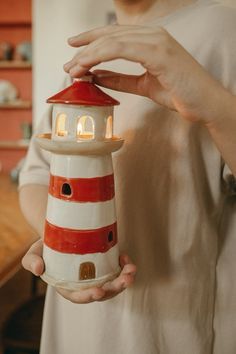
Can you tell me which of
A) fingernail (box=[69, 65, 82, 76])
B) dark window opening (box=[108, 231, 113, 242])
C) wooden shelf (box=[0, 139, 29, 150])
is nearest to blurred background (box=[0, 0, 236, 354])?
wooden shelf (box=[0, 139, 29, 150])

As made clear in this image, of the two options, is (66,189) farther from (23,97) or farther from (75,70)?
(23,97)

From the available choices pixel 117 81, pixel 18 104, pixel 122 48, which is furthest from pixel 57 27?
pixel 122 48

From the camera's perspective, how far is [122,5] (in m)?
0.70

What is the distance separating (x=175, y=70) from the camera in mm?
457

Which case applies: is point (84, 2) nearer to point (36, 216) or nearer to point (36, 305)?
point (36, 305)

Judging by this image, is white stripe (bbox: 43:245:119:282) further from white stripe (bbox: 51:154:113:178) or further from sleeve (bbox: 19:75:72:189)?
sleeve (bbox: 19:75:72:189)

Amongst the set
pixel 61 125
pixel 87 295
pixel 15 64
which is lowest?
pixel 87 295

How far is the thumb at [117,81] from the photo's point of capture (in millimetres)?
568

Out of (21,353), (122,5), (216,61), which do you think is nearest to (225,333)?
(216,61)

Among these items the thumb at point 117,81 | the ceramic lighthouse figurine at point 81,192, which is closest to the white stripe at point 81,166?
the ceramic lighthouse figurine at point 81,192

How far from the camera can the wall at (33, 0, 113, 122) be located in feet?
8.72

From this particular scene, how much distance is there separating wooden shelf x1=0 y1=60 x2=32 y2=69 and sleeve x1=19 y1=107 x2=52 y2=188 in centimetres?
249

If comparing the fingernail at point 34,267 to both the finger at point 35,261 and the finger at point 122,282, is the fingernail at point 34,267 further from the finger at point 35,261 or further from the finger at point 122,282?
the finger at point 122,282

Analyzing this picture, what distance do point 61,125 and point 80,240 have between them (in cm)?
15
